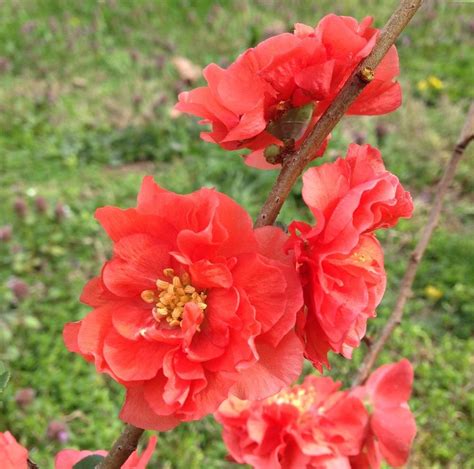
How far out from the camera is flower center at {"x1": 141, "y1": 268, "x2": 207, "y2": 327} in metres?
0.58

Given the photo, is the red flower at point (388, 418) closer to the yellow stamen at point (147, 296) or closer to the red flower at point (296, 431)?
the red flower at point (296, 431)

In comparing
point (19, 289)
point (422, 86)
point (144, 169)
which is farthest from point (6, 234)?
point (422, 86)

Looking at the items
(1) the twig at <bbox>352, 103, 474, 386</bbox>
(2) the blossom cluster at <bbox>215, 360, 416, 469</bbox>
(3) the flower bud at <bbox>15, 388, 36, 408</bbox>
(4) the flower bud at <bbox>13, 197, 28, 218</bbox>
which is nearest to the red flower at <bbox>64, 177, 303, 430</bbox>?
(2) the blossom cluster at <bbox>215, 360, 416, 469</bbox>

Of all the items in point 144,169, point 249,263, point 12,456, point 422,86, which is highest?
point 249,263

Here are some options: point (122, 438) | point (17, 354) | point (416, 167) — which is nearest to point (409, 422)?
point (122, 438)

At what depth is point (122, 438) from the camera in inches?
22.5

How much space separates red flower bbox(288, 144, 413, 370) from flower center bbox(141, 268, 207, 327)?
100mm

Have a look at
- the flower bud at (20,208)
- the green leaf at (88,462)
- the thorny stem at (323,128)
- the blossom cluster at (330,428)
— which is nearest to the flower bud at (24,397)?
the flower bud at (20,208)

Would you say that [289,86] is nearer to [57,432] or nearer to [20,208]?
[57,432]

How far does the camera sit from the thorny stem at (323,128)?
1.73 feet

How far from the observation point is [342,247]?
51 centimetres

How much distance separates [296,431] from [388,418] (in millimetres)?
136

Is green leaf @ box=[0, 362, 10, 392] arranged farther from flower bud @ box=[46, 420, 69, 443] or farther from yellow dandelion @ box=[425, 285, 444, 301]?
yellow dandelion @ box=[425, 285, 444, 301]

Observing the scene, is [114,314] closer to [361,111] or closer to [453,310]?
[361,111]
